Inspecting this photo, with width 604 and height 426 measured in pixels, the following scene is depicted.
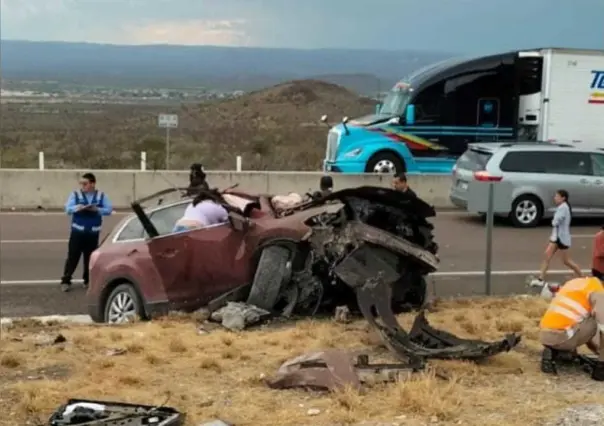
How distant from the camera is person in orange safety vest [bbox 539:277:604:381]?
7656 millimetres

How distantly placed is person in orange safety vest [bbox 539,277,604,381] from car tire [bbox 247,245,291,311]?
315cm

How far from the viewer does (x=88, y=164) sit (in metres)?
36.1

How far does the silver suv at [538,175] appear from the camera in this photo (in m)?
20.1

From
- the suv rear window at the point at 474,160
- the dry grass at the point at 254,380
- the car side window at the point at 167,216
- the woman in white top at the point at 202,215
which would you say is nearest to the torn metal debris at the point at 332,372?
the dry grass at the point at 254,380

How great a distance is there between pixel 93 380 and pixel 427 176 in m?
16.5

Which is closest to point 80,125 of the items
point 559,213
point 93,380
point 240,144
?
point 240,144

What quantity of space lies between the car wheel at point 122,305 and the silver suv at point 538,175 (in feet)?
34.3

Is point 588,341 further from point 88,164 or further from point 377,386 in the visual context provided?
point 88,164

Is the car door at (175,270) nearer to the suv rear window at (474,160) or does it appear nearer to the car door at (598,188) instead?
the suv rear window at (474,160)

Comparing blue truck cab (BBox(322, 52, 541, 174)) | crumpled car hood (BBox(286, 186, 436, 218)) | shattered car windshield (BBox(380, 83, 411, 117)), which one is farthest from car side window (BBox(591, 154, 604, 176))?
crumpled car hood (BBox(286, 186, 436, 218))

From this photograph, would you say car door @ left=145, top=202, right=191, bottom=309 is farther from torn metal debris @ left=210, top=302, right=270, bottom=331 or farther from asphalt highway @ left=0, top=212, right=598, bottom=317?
asphalt highway @ left=0, top=212, right=598, bottom=317

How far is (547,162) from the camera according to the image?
20516 millimetres

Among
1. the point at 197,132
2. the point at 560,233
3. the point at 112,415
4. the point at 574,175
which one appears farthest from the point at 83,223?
the point at 197,132

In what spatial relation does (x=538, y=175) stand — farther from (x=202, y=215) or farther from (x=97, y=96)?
(x=97, y=96)
